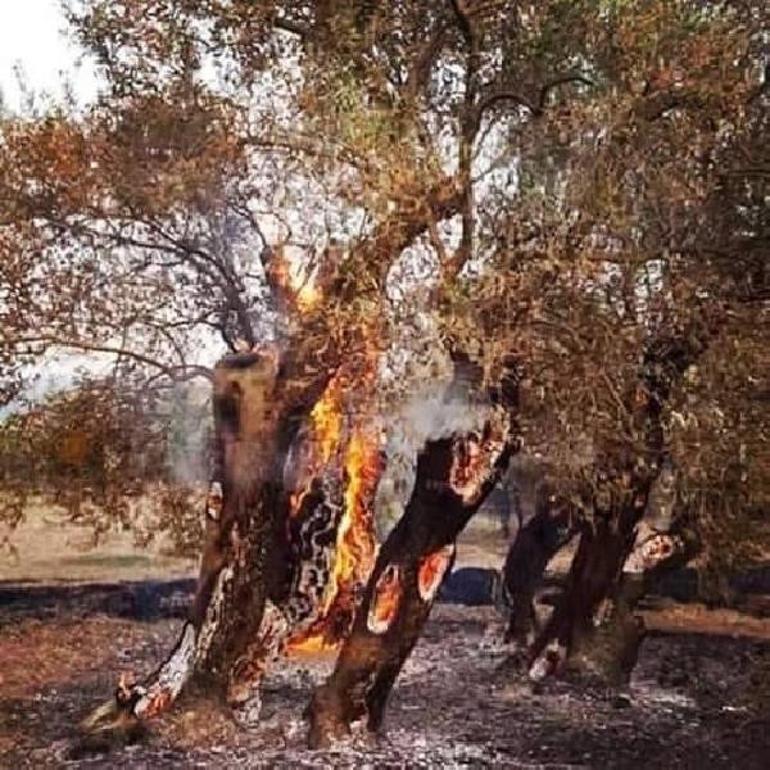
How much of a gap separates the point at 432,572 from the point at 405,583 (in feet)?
0.90

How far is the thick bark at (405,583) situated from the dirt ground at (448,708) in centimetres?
38

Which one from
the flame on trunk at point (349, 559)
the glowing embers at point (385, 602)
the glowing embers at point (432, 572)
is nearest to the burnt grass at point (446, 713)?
the flame on trunk at point (349, 559)

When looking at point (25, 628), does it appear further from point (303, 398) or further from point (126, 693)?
point (303, 398)

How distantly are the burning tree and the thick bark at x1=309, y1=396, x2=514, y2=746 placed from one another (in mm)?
22

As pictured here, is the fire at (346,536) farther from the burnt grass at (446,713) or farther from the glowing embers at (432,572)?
the glowing embers at (432,572)

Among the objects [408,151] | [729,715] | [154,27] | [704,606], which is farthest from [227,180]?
[704,606]

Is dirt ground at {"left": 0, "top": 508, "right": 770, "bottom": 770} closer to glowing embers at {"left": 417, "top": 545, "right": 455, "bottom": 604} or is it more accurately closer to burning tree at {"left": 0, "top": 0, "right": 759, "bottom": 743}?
burning tree at {"left": 0, "top": 0, "right": 759, "bottom": 743}

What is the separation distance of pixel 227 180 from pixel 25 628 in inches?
410

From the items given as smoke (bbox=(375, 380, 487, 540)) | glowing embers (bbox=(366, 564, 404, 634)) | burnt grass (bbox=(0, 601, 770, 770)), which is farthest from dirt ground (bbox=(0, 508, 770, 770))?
smoke (bbox=(375, 380, 487, 540))

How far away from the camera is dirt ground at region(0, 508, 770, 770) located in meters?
11.2

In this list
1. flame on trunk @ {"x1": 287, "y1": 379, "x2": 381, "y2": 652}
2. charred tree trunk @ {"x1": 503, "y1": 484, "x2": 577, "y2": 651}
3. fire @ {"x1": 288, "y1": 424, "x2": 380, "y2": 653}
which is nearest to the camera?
flame on trunk @ {"x1": 287, "y1": 379, "x2": 381, "y2": 652}

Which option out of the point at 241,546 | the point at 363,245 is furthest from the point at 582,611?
the point at 363,245

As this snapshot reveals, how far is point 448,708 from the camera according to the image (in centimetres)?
1355

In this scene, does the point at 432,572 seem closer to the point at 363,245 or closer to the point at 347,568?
the point at 363,245
